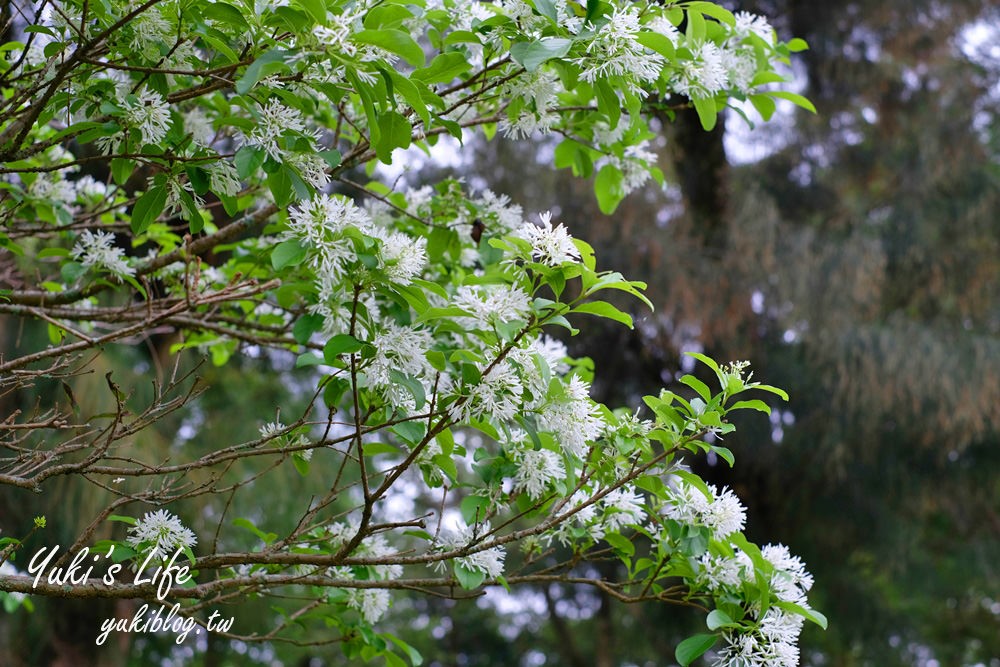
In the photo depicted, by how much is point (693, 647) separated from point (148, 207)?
955mm

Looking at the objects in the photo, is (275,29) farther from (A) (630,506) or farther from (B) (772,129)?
(B) (772,129)

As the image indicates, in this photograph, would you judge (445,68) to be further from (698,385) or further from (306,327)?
(698,385)

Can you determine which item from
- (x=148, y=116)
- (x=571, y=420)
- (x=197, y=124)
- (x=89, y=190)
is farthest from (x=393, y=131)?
(x=89, y=190)

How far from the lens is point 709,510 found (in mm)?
1250

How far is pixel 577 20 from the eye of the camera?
112 cm

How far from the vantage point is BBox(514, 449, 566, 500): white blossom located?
123cm

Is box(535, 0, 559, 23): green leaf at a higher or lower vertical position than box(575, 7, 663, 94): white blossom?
higher

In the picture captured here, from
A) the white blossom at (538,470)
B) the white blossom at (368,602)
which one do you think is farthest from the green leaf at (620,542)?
the white blossom at (368,602)

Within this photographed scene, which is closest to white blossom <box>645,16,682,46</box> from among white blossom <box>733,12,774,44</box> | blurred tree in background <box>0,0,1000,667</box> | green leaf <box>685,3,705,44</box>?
green leaf <box>685,3,705,44</box>

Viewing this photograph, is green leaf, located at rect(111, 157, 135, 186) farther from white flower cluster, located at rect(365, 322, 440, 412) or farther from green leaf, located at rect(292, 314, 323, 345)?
white flower cluster, located at rect(365, 322, 440, 412)

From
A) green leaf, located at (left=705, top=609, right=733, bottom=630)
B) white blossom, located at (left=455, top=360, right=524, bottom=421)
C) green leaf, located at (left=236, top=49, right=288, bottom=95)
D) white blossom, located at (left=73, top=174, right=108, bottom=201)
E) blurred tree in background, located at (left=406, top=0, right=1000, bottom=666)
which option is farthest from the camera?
blurred tree in background, located at (left=406, top=0, right=1000, bottom=666)

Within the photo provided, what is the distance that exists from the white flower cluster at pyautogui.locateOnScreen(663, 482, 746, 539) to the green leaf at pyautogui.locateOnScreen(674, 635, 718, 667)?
14 centimetres

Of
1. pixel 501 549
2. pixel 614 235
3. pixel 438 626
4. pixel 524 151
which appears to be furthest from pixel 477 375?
pixel 438 626

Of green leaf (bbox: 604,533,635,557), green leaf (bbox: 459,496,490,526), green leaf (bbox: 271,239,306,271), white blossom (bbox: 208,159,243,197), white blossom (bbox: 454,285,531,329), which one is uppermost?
white blossom (bbox: 208,159,243,197)
